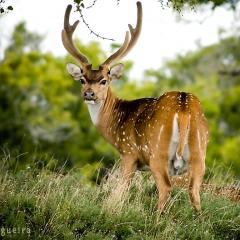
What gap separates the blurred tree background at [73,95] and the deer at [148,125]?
58.5 ft

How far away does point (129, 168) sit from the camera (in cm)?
953

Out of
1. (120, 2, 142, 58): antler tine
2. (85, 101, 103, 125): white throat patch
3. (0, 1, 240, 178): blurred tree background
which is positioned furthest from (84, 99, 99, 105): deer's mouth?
(0, 1, 240, 178): blurred tree background

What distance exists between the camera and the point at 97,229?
7914mm

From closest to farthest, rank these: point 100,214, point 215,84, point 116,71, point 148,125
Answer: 1. point 100,214
2. point 148,125
3. point 116,71
4. point 215,84

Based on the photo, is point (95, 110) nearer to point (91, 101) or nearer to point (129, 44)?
point (91, 101)

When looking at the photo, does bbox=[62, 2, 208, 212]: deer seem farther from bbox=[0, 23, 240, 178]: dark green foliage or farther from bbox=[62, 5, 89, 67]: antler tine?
bbox=[0, 23, 240, 178]: dark green foliage

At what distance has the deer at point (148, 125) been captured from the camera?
8.49m

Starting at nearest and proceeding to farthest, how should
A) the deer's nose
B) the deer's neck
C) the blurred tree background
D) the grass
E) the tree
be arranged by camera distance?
the grass
the deer's nose
the deer's neck
the blurred tree background
the tree

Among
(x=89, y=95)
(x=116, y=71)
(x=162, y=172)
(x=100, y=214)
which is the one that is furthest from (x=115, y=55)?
(x=100, y=214)

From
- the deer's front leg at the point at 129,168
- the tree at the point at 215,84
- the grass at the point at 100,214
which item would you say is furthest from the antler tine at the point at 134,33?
the tree at the point at 215,84

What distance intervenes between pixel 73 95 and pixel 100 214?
3258 cm

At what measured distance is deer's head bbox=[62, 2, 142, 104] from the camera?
1021 centimetres

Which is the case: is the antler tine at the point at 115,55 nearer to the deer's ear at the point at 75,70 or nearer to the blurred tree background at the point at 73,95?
the deer's ear at the point at 75,70

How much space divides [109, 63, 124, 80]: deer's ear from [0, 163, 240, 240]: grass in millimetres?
1995
